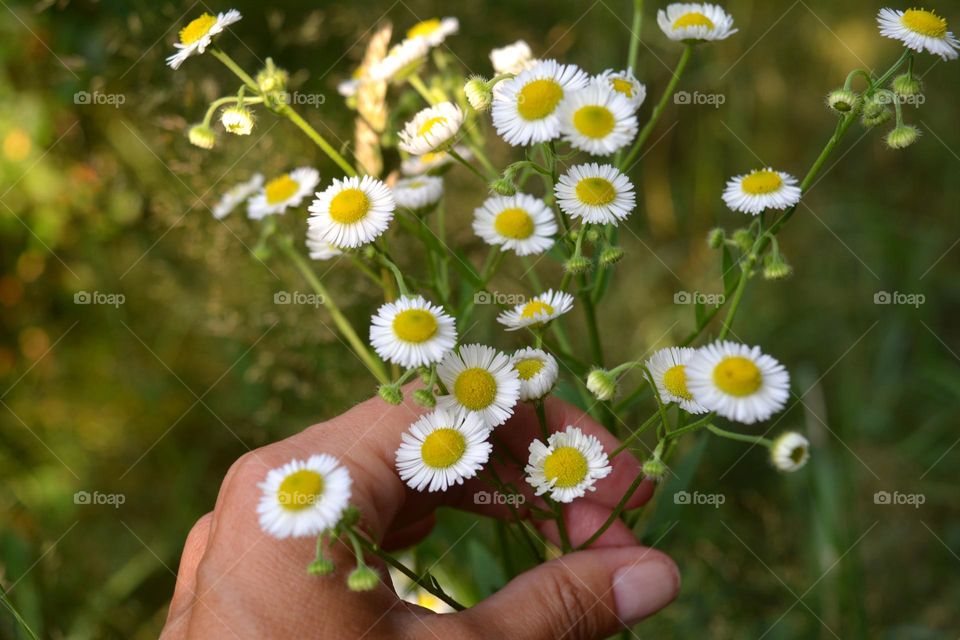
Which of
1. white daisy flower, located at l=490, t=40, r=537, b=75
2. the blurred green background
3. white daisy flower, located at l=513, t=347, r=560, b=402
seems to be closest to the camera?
white daisy flower, located at l=513, t=347, r=560, b=402

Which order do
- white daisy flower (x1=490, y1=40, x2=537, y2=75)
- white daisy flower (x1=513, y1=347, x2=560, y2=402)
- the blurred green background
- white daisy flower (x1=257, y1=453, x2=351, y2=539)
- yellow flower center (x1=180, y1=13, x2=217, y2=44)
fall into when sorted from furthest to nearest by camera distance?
1. the blurred green background
2. white daisy flower (x1=490, y1=40, x2=537, y2=75)
3. yellow flower center (x1=180, y1=13, x2=217, y2=44)
4. white daisy flower (x1=513, y1=347, x2=560, y2=402)
5. white daisy flower (x1=257, y1=453, x2=351, y2=539)

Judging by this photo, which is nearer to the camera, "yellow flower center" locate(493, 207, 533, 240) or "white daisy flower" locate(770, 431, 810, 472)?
"white daisy flower" locate(770, 431, 810, 472)

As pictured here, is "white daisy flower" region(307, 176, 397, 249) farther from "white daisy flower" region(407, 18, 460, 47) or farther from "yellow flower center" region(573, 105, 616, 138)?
"white daisy flower" region(407, 18, 460, 47)

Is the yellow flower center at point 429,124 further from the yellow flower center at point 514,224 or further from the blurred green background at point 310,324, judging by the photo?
the blurred green background at point 310,324

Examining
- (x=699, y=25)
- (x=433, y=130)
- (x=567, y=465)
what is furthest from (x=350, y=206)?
(x=699, y=25)

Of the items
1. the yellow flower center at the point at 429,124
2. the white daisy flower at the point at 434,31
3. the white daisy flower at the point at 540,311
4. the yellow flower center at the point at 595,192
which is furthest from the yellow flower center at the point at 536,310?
the white daisy flower at the point at 434,31

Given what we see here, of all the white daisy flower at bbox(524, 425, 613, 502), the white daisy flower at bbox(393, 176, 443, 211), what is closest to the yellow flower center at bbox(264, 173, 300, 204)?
the white daisy flower at bbox(393, 176, 443, 211)

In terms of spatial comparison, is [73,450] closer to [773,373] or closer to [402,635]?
[402,635]

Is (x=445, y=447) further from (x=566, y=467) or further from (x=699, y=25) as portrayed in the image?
(x=699, y=25)
